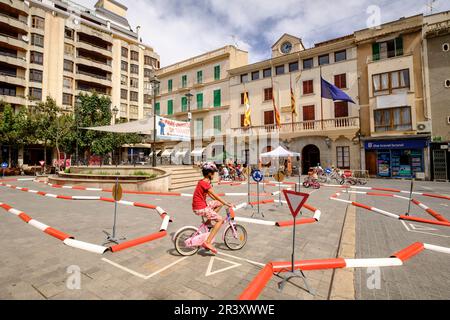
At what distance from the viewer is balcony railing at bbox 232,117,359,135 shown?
21752mm

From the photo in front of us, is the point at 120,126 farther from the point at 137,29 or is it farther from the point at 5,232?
the point at 137,29

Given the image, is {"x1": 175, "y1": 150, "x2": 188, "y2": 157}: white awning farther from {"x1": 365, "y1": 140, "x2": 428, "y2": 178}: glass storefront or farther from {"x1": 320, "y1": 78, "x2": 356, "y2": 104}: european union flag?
{"x1": 365, "y1": 140, "x2": 428, "y2": 178}: glass storefront

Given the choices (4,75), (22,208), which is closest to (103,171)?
(22,208)

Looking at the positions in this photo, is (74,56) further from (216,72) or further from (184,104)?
(216,72)

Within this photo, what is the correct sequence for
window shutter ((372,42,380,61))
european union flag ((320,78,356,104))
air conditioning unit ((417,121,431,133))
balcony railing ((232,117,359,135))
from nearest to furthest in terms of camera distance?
european union flag ((320,78,356,104)) → air conditioning unit ((417,121,431,133)) → window shutter ((372,42,380,61)) → balcony railing ((232,117,359,135))

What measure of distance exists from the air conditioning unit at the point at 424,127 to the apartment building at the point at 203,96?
19.5 meters

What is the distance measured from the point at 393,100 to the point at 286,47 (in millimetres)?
13208

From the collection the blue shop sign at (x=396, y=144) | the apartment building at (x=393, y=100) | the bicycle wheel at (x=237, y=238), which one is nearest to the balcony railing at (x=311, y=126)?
the apartment building at (x=393, y=100)

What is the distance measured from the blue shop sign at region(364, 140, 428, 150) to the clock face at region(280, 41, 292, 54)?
14129mm

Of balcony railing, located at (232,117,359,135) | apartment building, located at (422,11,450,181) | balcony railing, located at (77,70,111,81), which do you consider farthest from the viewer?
balcony railing, located at (77,70,111,81)

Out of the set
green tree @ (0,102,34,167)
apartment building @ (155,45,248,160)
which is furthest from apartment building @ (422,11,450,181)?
green tree @ (0,102,34,167)

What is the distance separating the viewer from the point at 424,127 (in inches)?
758

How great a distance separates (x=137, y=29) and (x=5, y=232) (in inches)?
2301

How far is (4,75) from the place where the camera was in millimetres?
31281
